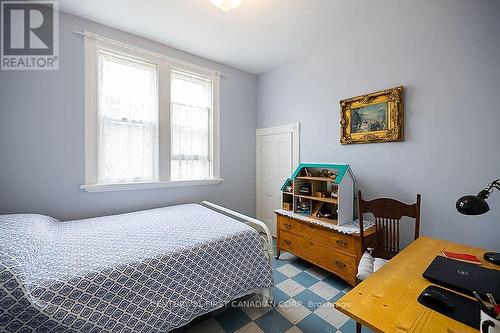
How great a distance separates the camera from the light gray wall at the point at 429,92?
69.4 inches

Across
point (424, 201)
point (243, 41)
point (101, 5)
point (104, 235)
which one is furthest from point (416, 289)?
point (101, 5)

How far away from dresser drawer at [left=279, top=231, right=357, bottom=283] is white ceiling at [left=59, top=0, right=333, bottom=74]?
259 cm

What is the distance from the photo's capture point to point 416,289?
0.98 m

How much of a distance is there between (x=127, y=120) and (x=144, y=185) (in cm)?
87

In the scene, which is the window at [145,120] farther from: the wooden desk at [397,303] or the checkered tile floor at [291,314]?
the wooden desk at [397,303]

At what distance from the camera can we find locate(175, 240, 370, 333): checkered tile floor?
170 centimetres

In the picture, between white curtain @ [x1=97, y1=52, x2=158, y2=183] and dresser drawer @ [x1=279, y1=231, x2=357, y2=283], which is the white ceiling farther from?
dresser drawer @ [x1=279, y1=231, x2=357, y2=283]

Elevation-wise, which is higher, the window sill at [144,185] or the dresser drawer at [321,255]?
the window sill at [144,185]

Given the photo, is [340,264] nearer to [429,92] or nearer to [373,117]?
[373,117]

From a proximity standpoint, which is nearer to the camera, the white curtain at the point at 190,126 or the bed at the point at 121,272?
the bed at the point at 121,272

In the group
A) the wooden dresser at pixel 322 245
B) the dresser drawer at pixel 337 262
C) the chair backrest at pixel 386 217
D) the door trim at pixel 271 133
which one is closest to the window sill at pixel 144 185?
the door trim at pixel 271 133

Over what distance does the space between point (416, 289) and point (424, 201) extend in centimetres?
150

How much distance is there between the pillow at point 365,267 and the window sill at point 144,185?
7.50 feet

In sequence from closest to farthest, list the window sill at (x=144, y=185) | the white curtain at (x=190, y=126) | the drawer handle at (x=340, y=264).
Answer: the drawer handle at (x=340, y=264) → the window sill at (x=144, y=185) → the white curtain at (x=190, y=126)
